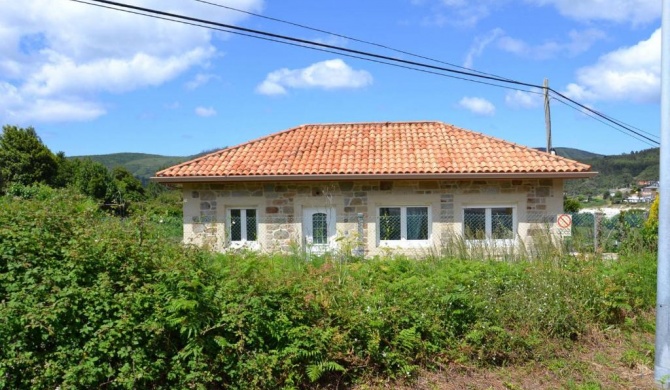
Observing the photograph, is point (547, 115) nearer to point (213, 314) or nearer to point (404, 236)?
point (404, 236)

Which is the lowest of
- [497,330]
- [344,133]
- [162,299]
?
[497,330]

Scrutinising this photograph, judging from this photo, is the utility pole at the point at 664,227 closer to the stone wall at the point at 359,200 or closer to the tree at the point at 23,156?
the stone wall at the point at 359,200

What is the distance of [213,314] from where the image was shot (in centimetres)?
457

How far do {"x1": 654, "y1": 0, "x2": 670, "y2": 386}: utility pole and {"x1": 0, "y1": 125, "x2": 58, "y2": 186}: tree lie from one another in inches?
1585

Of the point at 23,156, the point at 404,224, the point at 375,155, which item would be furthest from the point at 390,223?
the point at 23,156

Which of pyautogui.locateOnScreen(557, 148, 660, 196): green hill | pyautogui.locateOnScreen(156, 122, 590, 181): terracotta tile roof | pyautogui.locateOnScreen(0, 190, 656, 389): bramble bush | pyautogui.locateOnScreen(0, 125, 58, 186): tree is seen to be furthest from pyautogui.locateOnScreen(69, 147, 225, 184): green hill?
pyautogui.locateOnScreen(0, 190, 656, 389): bramble bush

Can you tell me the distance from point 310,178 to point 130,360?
32.9 feet

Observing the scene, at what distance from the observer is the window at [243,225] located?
14.6m

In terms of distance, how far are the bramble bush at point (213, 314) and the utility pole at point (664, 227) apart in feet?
3.30

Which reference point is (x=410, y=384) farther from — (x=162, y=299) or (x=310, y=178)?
(x=310, y=178)

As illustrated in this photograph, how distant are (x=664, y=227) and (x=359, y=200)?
9.45m

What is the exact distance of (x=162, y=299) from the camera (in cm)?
444

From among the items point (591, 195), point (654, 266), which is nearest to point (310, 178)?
point (654, 266)

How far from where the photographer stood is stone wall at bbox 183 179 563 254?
563 inches
